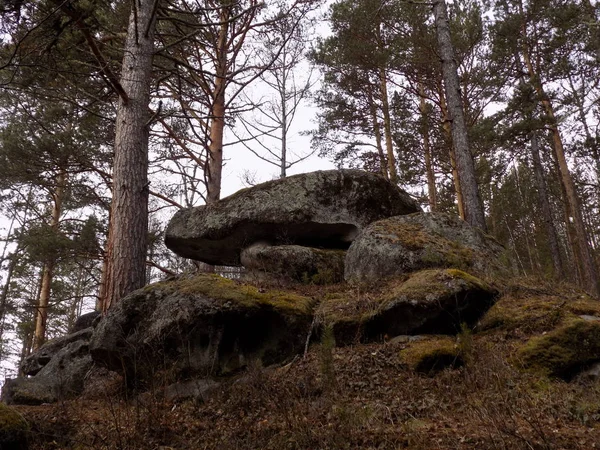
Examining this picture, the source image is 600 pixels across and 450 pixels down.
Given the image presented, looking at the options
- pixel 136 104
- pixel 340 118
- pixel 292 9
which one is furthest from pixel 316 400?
pixel 340 118

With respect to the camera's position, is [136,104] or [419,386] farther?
[136,104]

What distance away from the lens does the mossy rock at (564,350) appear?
3863mm

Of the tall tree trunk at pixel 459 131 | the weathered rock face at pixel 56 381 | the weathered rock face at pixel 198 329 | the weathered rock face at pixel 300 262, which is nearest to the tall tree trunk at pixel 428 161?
the tall tree trunk at pixel 459 131

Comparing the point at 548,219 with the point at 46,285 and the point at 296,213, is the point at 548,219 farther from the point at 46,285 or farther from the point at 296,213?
the point at 46,285

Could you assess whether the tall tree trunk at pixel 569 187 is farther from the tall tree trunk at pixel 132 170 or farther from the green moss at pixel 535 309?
the tall tree trunk at pixel 132 170

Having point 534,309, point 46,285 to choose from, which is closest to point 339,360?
point 534,309

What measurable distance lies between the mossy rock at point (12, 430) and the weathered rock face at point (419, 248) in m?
4.50

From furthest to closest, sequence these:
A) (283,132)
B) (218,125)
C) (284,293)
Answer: (283,132), (218,125), (284,293)

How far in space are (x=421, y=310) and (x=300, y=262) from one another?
123 inches

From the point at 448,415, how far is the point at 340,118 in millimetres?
12742

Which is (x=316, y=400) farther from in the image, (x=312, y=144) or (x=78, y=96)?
(x=312, y=144)

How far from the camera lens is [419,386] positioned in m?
3.76

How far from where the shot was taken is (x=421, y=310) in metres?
4.71

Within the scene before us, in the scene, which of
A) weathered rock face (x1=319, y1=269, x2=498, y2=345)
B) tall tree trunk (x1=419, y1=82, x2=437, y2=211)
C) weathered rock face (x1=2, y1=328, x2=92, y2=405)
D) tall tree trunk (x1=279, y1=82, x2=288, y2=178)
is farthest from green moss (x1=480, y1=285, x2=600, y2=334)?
tall tree trunk (x1=279, y1=82, x2=288, y2=178)
